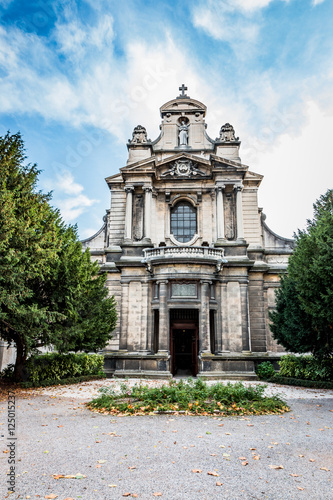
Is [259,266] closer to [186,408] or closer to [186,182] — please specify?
[186,182]

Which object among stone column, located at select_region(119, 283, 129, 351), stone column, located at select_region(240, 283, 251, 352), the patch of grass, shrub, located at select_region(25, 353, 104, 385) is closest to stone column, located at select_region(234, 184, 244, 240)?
stone column, located at select_region(240, 283, 251, 352)

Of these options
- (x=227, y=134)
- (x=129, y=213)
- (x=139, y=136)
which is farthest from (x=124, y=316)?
(x=227, y=134)

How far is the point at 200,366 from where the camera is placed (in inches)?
816

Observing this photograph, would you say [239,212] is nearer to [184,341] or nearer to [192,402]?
[184,341]

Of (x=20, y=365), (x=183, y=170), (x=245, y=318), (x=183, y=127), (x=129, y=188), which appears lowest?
(x=20, y=365)

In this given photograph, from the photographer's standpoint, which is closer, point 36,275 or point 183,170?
point 36,275

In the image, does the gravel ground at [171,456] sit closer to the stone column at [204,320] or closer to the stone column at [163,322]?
the stone column at [204,320]

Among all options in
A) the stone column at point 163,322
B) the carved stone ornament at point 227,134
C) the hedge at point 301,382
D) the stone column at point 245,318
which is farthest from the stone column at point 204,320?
the carved stone ornament at point 227,134

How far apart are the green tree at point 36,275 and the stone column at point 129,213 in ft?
23.5

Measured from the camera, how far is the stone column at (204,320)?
68.9ft

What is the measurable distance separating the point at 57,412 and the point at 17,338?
5.65 m

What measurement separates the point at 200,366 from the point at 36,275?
11.2 m

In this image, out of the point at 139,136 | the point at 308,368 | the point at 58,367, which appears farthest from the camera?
the point at 139,136

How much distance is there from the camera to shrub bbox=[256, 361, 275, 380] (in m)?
21.3
